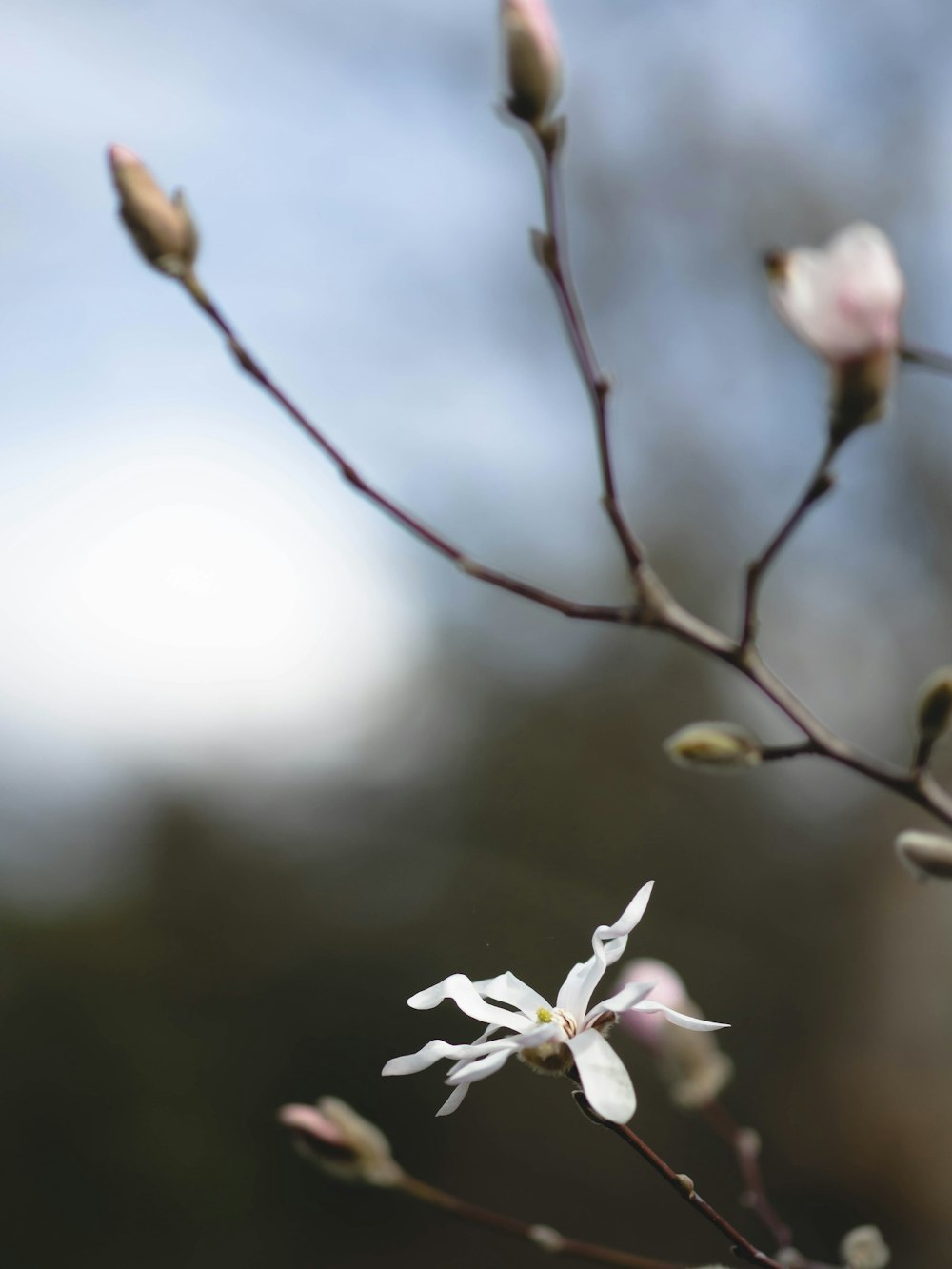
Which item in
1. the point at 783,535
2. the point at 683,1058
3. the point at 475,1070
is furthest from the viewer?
the point at 683,1058

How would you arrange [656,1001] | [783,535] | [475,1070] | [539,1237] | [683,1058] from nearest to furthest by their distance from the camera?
[475,1070] → [783,535] → [539,1237] → [656,1001] → [683,1058]

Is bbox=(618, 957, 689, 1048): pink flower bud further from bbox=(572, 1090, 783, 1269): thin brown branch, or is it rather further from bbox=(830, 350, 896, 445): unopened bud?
bbox=(830, 350, 896, 445): unopened bud

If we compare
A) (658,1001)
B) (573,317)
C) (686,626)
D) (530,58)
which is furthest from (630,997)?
(658,1001)

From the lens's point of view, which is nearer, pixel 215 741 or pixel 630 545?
pixel 630 545

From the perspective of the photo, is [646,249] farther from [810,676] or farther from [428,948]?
[428,948]

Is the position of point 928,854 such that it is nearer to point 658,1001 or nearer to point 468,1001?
point 468,1001

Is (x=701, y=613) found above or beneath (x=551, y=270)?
beneath

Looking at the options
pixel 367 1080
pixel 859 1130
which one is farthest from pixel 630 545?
pixel 859 1130
